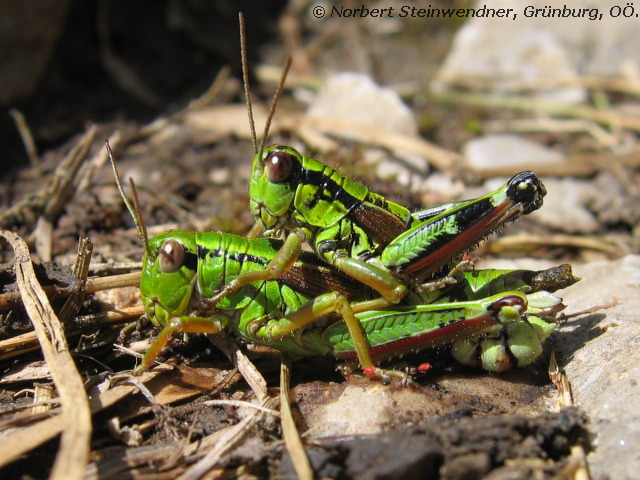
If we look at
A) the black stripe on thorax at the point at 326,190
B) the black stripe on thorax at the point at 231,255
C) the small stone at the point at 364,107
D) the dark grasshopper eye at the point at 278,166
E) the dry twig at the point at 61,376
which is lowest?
the dry twig at the point at 61,376

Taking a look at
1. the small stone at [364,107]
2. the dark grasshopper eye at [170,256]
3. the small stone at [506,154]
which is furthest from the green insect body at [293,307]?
the small stone at [364,107]

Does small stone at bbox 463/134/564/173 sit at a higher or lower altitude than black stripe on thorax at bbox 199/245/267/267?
higher

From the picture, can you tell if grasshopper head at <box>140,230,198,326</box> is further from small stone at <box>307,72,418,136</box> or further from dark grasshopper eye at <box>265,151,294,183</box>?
small stone at <box>307,72,418,136</box>

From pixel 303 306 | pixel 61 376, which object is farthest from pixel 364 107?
pixel 61 376

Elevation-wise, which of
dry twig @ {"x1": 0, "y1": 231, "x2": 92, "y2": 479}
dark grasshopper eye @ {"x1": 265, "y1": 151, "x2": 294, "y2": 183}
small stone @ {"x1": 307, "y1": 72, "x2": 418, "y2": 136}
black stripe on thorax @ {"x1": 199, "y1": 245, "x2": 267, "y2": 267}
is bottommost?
dry twig @ {"x1": 0, "y1": 231, "x2": 92, "y2": 479}

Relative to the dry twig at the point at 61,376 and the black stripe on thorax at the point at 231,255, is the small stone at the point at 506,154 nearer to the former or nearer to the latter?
the black stripe on thorax at the point at 231,255

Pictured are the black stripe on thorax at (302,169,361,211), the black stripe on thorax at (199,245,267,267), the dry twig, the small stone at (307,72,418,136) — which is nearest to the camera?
the dry twig

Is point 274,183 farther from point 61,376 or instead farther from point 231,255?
point 61,376


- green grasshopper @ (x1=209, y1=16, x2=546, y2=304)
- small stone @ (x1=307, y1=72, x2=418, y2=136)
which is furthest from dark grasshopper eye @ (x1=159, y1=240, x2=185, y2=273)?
small stone @ (x1=307, y1=72, x2=418, y2=136)

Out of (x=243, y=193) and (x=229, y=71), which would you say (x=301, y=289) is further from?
(x=229, y=71)
